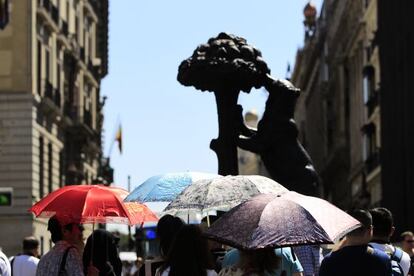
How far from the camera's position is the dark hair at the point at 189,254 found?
807 cm

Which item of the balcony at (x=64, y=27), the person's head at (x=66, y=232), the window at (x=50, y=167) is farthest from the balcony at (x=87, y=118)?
the person's head at (x=66, y=232)

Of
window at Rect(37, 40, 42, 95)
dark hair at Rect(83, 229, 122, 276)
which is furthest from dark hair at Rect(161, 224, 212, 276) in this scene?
window at Rect(37, 40, 42, 95)

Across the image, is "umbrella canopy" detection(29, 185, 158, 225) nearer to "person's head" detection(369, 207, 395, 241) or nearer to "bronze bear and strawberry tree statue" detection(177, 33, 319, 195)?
"bronze bear and strawberry tree statue" detection(177, 33, 319, 195)

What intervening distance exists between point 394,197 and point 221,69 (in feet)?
101

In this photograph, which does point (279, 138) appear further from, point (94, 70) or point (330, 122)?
point (330, 122)

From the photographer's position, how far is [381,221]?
32.1 feet

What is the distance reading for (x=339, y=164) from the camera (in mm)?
81188

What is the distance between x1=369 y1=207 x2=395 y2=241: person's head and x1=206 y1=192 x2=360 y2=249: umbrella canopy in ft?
2.45

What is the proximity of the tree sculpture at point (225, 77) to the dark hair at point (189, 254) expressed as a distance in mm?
6341

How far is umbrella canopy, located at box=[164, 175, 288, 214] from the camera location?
441 inches

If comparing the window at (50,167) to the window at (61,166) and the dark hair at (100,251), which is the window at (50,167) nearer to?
the window at (61,166)

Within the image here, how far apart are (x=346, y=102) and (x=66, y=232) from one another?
220 ft

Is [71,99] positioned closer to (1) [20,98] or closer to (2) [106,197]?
(1) [20,98]

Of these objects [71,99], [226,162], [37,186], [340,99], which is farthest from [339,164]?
[226,162]
